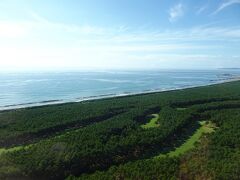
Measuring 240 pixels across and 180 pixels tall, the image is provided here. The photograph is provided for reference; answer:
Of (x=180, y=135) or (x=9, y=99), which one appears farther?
(x=9, y=99)

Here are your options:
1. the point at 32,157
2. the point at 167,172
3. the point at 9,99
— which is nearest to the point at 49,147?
the point at 32,157

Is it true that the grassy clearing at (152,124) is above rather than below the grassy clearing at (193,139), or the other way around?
below

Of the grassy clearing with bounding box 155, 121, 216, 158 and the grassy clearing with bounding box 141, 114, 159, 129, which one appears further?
the grassy clearing with bounding box 141, 114, 159, 129

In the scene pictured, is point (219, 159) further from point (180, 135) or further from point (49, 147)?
point (49, 147)

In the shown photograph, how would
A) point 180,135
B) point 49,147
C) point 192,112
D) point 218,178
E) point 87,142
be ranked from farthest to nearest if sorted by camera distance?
point 192,112
point 180,135
point 87,142
point 49,147
point 218,178

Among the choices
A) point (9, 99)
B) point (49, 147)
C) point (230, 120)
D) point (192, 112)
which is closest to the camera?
point (49, 147)

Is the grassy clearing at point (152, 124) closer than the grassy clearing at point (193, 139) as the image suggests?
No

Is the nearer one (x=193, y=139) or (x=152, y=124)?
(x=193, y=139)
